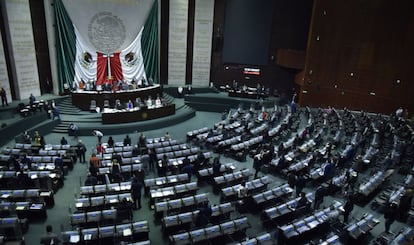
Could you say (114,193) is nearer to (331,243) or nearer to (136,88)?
(331,243)

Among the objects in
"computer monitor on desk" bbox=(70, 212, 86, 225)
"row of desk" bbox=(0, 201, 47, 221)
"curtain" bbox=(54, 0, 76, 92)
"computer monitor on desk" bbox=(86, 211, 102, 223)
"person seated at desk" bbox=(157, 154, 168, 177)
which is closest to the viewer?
"computer monitor on desk" bbox=(70, 212, 86, 225)

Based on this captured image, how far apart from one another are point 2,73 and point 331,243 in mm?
21754

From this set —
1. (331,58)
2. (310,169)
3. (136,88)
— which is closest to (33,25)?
(136,88)

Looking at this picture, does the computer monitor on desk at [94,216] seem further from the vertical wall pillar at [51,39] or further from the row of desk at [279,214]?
→ the vertical wall pillar at [51,39]

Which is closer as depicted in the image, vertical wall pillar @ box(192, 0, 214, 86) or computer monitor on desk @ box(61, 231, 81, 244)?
computer monitor on desk @ box(61, 231, 81, 244)

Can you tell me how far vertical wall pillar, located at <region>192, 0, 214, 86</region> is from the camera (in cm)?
3041

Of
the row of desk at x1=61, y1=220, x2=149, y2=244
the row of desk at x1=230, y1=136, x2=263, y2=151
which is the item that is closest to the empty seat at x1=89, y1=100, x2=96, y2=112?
the row of desk at x1=230, y1=136, x2=263, y2=151

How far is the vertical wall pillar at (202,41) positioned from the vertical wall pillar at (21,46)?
47.2 ft

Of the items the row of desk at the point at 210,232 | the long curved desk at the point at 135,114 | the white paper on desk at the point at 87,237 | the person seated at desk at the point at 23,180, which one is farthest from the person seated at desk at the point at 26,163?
the row of desk at the point at 210,232

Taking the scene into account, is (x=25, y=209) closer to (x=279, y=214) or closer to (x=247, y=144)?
(x=279, y=214)

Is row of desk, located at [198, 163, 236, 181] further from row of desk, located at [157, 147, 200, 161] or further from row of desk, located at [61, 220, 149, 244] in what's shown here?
row of desk, located at [61, 220, 149, 244]

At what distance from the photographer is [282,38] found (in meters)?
31.4

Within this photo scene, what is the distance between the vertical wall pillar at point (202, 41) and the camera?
30.4 metres

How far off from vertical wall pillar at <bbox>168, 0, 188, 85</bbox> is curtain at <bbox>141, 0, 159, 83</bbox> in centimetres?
145
